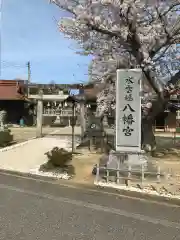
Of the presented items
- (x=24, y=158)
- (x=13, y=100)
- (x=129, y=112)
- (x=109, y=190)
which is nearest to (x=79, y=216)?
(x=109, y=190)

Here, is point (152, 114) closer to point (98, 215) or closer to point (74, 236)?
point (98, 215)

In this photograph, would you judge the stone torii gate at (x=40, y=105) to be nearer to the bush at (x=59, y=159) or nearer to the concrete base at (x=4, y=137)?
the concrete base at (x=4, y=137)

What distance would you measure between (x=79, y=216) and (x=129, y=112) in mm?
4929

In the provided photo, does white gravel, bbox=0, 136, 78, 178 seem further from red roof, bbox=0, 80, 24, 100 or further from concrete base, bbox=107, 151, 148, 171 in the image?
red roof, bbox=0, 80, 24, 100

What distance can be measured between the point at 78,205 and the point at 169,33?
351 inches

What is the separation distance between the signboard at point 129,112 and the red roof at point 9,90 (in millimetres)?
26138

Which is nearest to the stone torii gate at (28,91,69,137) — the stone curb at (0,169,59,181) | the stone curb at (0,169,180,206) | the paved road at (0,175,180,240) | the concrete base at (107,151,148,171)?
the stone curb at (0,169,59,181)

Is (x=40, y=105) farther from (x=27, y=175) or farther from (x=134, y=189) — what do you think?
(x=134, y=189)

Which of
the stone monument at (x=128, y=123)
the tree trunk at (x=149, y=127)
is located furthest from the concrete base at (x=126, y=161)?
the tree trunk at (x=149, y=127)

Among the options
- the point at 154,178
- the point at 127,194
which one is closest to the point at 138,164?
the point at 154,178

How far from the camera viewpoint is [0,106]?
38.1 metres

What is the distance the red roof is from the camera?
1451 inches

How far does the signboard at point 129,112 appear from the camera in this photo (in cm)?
1103

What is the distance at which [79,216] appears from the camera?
682 cm
